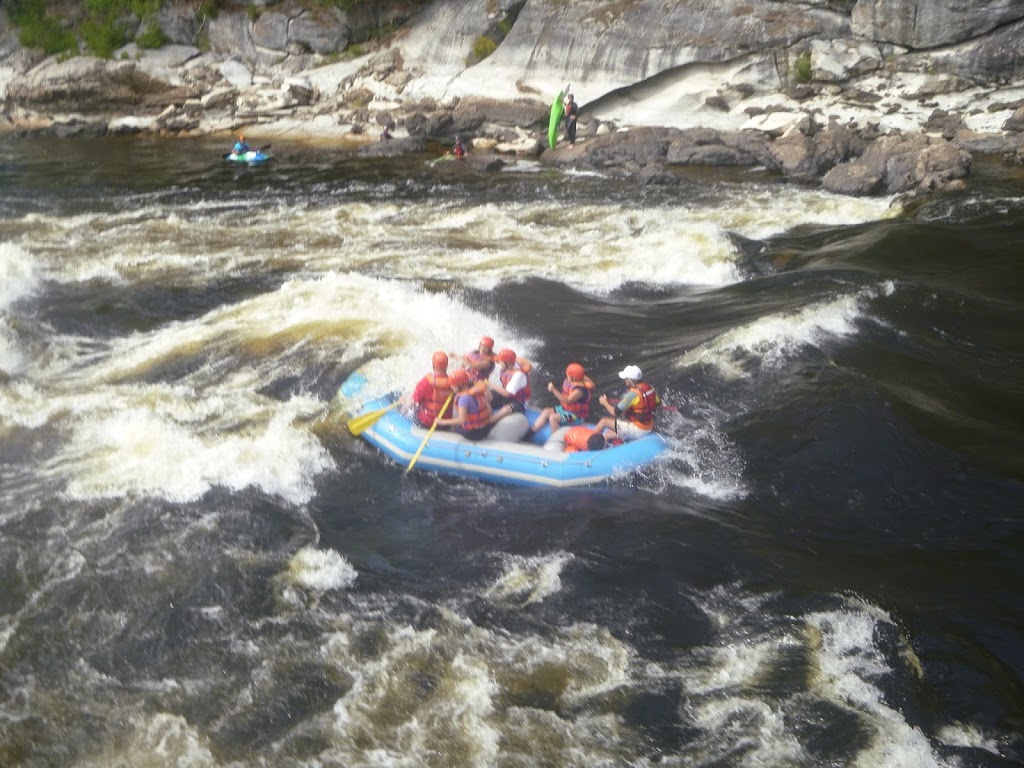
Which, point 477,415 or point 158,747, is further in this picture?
point 477,415

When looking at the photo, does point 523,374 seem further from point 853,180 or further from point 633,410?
point 853,180

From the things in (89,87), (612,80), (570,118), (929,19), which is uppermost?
(929,19)

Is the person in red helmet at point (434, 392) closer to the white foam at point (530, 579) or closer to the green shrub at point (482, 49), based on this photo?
the white foam at point (530, 579)

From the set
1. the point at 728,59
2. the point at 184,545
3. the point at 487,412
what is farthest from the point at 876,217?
the point at 184,545

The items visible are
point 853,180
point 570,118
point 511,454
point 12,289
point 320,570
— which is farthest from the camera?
point 570,118

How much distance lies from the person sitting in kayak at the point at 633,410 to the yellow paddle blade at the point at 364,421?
1.94 meters

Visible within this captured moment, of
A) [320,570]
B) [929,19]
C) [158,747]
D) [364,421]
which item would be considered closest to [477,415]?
[364,421]

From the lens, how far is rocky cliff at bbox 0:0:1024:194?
61.5 ft

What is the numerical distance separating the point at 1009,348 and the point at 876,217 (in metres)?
5.53

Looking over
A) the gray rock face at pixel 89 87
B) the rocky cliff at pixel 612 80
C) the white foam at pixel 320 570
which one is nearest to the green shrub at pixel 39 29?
the rocky cliff at pixel 612 80

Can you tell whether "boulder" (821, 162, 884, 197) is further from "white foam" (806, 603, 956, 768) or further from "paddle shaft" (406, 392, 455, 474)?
"white foam" (806, 603, 956, 768)

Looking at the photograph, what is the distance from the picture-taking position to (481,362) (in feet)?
26.6

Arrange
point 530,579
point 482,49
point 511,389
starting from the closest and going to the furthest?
point 530,579 < point 511,389 < point 482,49

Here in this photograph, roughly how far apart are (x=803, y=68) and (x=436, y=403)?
52.6 feet
